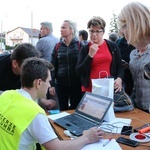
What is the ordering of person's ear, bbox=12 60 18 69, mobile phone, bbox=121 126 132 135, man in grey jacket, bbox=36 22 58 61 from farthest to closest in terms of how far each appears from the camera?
Result: man in grey jacket, bbox=36 22 58 61 → person's ear, bbox=12 60 18 69 → mobile phone, bbox=121 126 132 135

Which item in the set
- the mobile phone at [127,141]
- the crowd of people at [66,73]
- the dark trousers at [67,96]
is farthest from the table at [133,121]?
the dark trousers at [67,96]

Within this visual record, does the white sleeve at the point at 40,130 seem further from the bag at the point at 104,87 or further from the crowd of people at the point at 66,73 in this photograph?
the bag at the point at 104,87

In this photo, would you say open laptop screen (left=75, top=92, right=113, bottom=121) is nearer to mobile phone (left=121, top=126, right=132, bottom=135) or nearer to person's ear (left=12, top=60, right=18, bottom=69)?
mobile phone (left=121, top=126, right=132, bottom=135)

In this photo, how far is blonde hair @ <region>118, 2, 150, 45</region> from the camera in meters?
1.06

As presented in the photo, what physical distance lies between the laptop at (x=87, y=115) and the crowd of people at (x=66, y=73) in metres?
0.19

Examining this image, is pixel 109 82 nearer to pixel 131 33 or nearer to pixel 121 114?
pixel 121 114

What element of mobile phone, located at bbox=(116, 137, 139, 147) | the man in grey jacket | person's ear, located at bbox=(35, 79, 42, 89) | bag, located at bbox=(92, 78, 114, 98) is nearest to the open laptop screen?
bag, located at bbox=(92, 78, 114, 98)

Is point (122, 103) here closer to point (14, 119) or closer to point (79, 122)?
point (79, 122)

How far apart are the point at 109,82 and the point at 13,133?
86cm

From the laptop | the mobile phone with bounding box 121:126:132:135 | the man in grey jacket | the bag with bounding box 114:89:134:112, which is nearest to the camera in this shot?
the mobile phone with bounding box 121:126:132:135

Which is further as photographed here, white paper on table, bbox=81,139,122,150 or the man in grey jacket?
the man in grey jacket

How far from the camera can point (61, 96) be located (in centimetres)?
261

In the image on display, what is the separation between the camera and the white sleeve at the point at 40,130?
110 centimetres

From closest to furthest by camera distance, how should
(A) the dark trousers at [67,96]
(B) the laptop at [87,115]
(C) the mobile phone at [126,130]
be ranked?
(C) the mobile phone at [126,130] → (B) the laptop at [87,115] → (A) the dark trousers at [67,96]
